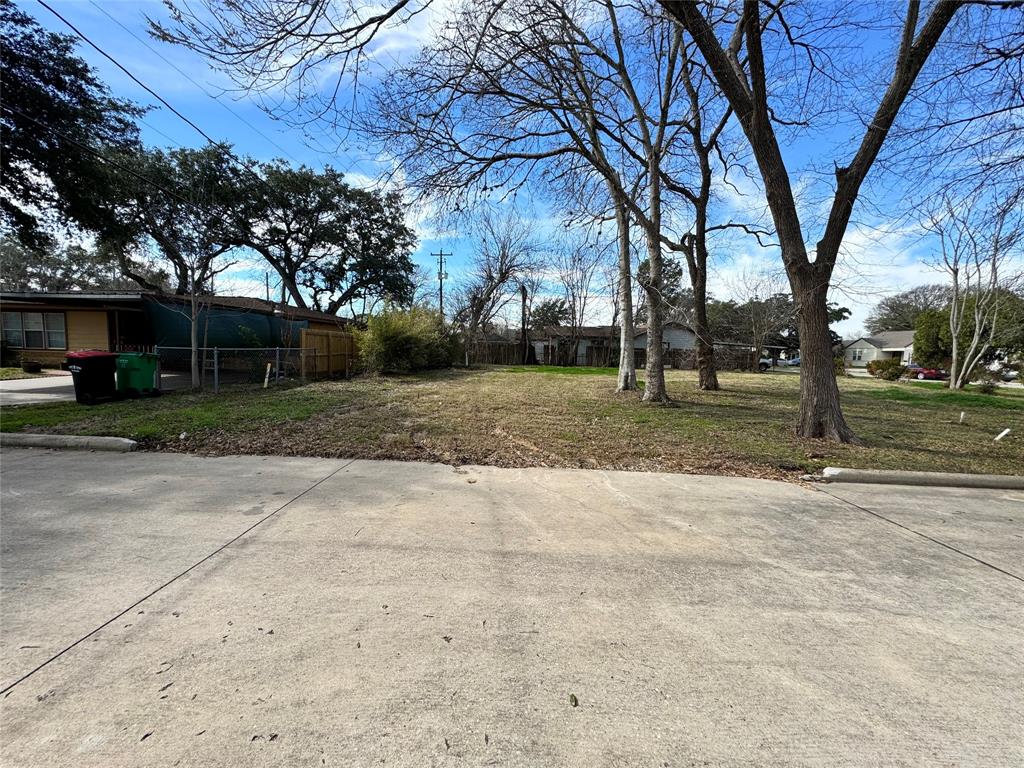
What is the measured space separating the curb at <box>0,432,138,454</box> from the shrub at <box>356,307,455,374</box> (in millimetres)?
11736

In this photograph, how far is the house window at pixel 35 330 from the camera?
64.5 feet

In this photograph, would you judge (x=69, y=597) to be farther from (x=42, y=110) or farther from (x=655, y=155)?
(x=42, y=110)

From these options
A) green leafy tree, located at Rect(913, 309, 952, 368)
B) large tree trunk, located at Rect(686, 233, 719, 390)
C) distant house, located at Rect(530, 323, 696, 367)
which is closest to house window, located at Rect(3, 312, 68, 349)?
large tree trunk, located at Rect(686, 233, 719, 390)

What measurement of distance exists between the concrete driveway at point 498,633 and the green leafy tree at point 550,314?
4488 cm

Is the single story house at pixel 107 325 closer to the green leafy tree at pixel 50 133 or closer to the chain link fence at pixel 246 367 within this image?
the chain link fence at pixel 246 367

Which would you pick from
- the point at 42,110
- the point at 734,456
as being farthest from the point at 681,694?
the point at 42,110

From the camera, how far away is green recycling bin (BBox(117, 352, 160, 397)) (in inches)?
421

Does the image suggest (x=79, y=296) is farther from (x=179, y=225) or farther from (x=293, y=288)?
(x=293, y=288)

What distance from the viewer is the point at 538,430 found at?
27.0ft

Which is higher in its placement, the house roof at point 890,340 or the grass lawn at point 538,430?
the house roof at point 890,340

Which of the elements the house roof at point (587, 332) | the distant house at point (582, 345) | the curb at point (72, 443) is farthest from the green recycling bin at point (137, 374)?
the house roof at point (587, 332)

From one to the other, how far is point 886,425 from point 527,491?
9004 mm

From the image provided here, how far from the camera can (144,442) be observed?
22.1 ft

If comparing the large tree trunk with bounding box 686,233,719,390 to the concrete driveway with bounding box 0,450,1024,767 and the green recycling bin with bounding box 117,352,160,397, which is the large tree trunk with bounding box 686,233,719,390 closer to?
the concrete driveway with bounding box 0,450,1024,767
